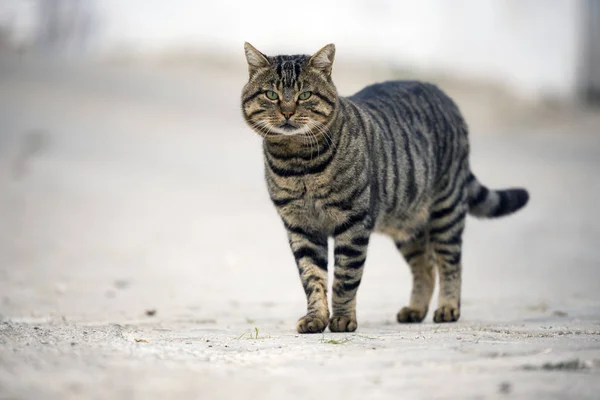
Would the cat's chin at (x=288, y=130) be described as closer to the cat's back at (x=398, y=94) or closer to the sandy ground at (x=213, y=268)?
the cat's back at (x=398, y=94)

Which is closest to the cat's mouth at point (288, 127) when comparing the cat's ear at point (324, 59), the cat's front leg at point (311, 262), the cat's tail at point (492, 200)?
the cat's ear at point (324, 59)

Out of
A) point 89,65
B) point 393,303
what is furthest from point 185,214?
point 89,65

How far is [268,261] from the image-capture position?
26.7 feet

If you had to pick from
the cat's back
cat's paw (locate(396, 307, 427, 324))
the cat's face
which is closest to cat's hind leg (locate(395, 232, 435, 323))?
cat's paw (locate(396, 307, 427, 324))

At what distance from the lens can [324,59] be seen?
434cm

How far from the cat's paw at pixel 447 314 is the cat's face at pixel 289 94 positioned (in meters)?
1.54

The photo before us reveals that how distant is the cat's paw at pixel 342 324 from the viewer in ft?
13.8

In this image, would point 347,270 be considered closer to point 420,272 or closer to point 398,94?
point 420,272

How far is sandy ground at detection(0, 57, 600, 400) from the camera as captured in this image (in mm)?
2574

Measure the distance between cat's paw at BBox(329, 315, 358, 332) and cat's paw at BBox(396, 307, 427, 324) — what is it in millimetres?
903

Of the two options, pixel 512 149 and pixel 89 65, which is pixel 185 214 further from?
pixel 89 65

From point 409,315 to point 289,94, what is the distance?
69.8 inches

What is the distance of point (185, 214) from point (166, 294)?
145 inches

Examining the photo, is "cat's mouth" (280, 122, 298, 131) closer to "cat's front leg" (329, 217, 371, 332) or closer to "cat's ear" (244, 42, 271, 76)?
"cat's ear" (244, 42, 271, 76)
